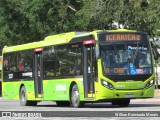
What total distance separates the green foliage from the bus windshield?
509 inches

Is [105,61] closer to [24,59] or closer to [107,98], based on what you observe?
[107,98]

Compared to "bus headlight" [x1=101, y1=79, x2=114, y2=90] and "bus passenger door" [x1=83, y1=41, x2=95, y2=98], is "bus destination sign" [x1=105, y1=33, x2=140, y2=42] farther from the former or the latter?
"bus headlight" [x1=101, y1=79, x2=114, y2=90]

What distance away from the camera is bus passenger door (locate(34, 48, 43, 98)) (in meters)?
29.4

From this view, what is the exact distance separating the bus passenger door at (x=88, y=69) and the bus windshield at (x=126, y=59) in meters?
0.53

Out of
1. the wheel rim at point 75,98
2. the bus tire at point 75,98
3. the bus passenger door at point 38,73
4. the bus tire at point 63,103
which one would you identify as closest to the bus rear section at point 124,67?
the bus tire at point 75,98

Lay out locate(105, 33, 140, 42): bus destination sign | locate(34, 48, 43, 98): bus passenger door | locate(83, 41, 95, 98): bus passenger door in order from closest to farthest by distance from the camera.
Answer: locate(83, 41, 95, 98): bus passenger door, locate(105, 33, 140, 42): bus destination sign, locate(34, 48, 43, 98): bus passenger door

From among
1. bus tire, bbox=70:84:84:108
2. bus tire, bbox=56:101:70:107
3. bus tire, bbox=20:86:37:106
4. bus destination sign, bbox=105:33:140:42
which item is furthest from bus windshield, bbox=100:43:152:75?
bus tire, bbox=20:86:37:106

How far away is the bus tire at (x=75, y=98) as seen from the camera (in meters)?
25.8

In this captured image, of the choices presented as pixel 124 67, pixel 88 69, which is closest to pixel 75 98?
pixel 88 69

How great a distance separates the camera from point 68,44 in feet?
88.0

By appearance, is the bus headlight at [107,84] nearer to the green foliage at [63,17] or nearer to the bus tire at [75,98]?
the bus tire at [75,98]

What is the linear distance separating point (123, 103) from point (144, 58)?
299 centimetres

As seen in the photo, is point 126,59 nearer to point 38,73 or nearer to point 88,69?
point 88,69

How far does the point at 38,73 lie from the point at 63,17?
1553cm
